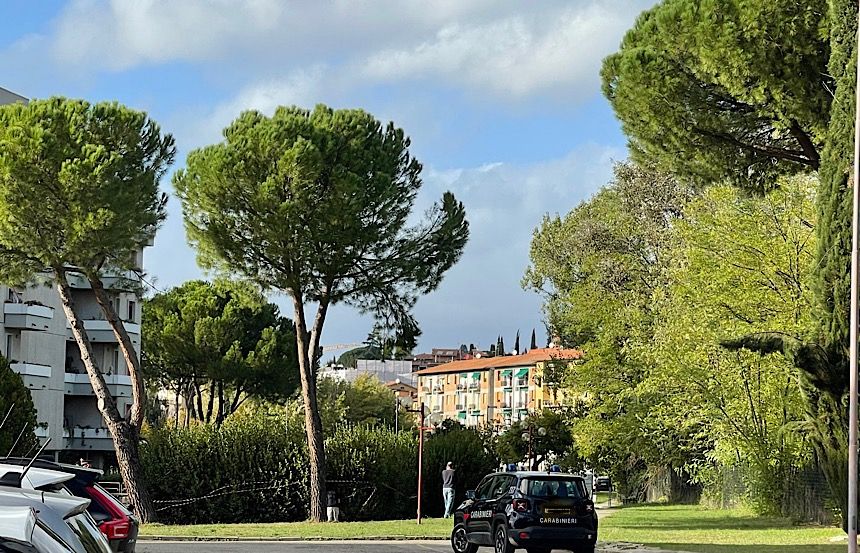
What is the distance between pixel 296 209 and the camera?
3659 cm

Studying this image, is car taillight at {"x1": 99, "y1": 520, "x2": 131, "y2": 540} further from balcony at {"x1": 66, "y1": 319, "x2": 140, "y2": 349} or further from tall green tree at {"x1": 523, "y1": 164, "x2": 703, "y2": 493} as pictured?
balcony at {"x1": 66, "y1": 319, "x2": 140, "y2": 349}

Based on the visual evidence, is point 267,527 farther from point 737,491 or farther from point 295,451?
point 737,491

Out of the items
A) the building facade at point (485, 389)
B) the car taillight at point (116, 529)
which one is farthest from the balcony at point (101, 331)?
the building facade at point (485, 389)

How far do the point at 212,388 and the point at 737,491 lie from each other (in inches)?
1395

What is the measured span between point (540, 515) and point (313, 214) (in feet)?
56.2

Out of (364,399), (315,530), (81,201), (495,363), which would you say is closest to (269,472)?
(315,530)

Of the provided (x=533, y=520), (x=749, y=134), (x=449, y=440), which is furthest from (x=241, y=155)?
(x=533, y=520)

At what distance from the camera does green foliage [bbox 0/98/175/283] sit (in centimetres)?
3309

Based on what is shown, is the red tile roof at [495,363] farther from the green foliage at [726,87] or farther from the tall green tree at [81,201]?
the green foliage at [726,87]

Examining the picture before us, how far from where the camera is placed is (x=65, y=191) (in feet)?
109

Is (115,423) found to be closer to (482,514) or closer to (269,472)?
(269,472)

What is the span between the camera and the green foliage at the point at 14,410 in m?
43.5

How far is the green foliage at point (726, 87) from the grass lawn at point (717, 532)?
7713 millimetres

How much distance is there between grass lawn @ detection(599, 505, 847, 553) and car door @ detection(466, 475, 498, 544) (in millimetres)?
4433
